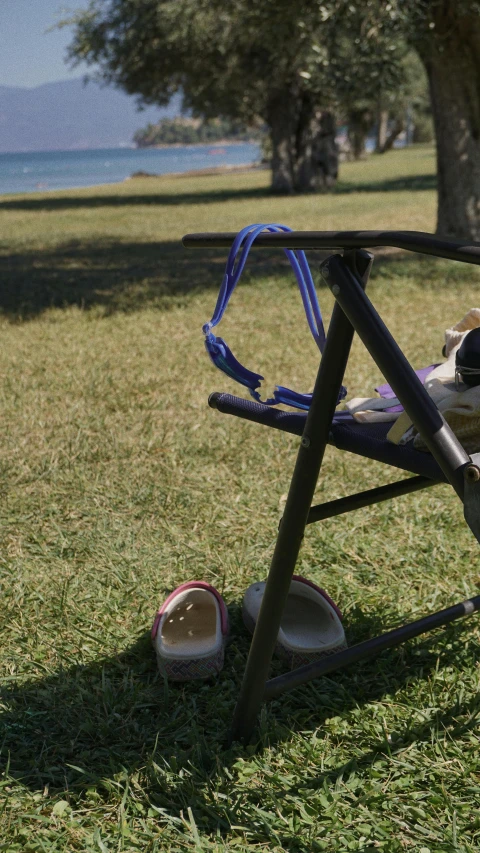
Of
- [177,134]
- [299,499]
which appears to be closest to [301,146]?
[299,499]

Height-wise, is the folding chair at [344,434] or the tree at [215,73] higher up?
the tree at [215,73]

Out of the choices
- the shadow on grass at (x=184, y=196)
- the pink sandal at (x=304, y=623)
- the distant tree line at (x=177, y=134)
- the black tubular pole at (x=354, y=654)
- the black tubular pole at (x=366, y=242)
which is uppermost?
the distant tree line at (x=177, y=134)

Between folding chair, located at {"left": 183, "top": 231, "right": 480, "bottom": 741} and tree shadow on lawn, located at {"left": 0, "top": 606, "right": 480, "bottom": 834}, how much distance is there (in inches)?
5.2

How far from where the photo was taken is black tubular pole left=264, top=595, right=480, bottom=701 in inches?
63.2

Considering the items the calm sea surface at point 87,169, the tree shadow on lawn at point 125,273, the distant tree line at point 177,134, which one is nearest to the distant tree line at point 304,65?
the tree shadow on lawn at point 125,273

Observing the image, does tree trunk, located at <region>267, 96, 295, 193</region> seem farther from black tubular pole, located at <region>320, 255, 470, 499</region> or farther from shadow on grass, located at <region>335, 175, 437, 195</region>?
black tubular pole, located at <region>320, 255, 470, 499</region>

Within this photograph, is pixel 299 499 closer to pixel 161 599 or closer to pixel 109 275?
pixel 161 599

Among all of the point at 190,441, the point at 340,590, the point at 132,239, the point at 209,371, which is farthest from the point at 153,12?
the point at 340,590

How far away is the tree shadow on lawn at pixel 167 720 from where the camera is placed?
1594 mm

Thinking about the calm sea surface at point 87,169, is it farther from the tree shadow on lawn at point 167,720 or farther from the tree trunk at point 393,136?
the tree shadow on lawn at point 167,720

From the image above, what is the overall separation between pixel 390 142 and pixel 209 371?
153 feet

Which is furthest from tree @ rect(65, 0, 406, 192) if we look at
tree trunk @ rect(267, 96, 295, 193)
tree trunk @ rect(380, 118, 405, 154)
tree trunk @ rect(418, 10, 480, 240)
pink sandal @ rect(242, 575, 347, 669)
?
tree trunk @ rect(380, 118, 405, 154)

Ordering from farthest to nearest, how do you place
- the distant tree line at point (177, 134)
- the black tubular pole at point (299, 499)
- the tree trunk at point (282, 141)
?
the distant tree line at point (177, 134), the tree trunk at point (282, 141), the black tubular pole at point (299, 499)

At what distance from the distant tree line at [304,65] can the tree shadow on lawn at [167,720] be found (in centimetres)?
632
